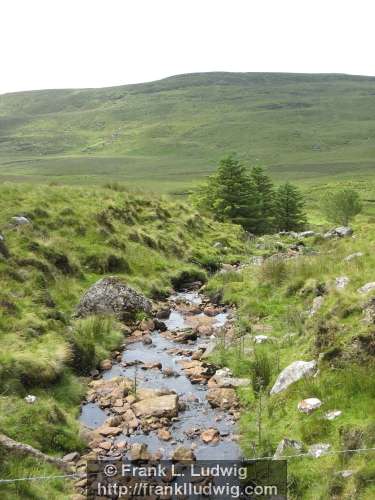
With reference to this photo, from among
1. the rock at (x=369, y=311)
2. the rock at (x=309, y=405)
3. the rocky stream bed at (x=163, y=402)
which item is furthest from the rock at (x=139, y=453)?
the rock at (x=369, y=311)

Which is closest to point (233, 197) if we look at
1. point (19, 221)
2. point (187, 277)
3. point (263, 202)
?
point (263, 202)

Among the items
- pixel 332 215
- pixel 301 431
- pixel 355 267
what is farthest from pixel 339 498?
pixel 332 215

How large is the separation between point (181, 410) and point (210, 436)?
157 cm

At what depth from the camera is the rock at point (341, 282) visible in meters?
17.0

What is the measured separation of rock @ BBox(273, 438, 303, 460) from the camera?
10427 millimetres

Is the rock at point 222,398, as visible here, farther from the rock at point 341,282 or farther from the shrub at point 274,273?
the shrub at point 274,273

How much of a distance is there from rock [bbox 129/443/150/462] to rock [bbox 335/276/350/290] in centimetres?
854

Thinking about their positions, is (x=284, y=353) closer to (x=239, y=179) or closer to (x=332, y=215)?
(x=239, y=179)

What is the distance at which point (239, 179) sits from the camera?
4747cm

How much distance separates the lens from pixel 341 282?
17.5 meters

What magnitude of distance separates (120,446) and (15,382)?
3.42 meters

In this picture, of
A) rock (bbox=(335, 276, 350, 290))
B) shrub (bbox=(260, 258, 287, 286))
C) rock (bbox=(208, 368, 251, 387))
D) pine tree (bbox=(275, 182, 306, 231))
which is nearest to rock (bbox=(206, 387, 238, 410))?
rock (bbox=(208, 368, 251, 387))

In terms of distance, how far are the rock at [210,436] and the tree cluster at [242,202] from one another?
34717mm

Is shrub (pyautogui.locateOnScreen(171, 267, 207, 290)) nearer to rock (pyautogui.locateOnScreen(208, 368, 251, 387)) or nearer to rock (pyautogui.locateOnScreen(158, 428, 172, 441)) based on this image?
rock (pyautogui.locateOnScreen(208, 368, 251, 387))
